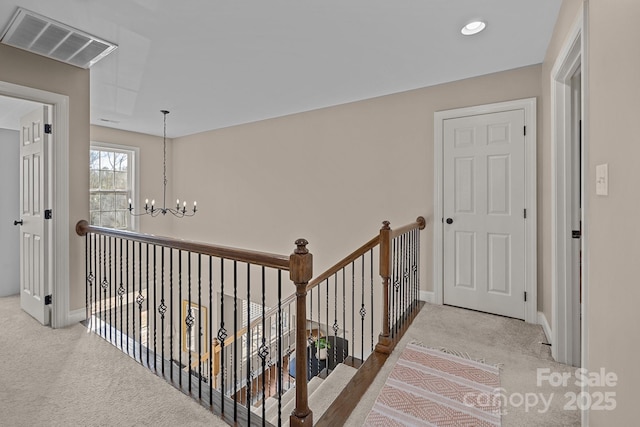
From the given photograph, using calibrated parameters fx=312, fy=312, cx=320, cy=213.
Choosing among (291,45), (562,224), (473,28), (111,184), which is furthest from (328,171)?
(111,184)

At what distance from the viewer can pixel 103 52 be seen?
2504 millimetres

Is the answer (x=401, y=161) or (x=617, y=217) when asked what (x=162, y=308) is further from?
(x=401, y=161)

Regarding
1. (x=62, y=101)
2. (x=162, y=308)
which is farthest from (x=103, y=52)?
(x=162, y=308)

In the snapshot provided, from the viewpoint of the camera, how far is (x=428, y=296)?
3.34 meters

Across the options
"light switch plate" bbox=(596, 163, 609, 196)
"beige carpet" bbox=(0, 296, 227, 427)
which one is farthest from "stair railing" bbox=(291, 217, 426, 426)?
"light switch plate" bbox=(596, 163, 609, 196)

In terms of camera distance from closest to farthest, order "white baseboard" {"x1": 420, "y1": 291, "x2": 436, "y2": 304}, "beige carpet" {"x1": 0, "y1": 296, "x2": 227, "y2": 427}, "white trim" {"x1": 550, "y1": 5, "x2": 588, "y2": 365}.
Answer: "beige carpet" {"x1": 0, "y1": 296, "x2": 227, "y2": 427} < "white trim" {"x1": 550, "y1": 5, "x2": 588, "y2": 365} < "white baseboard" {"x1": 420, "y1": 291, "x2": 436, "y2": 304}

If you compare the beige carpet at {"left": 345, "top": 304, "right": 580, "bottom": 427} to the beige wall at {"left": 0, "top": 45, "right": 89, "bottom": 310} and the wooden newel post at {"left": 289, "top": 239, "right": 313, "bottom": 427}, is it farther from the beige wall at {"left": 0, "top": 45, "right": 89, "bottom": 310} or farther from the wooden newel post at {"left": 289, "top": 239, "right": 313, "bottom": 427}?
the beige wall at {"left": 0, "top": 45, "right": 89, "bottom": 310}

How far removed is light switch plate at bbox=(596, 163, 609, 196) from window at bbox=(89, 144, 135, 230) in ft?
19.6

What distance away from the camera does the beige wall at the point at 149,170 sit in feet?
17.4

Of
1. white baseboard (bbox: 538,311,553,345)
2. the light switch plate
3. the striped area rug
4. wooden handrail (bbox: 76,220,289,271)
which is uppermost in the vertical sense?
the light switch plate

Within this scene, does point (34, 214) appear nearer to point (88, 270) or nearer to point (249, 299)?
point (88, 270)

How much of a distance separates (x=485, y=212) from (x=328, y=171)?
1887 mm

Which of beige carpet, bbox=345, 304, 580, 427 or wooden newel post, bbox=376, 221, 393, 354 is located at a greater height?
wooden newel post, bbox=376, 221, 393, 354

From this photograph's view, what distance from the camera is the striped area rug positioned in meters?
1.67
